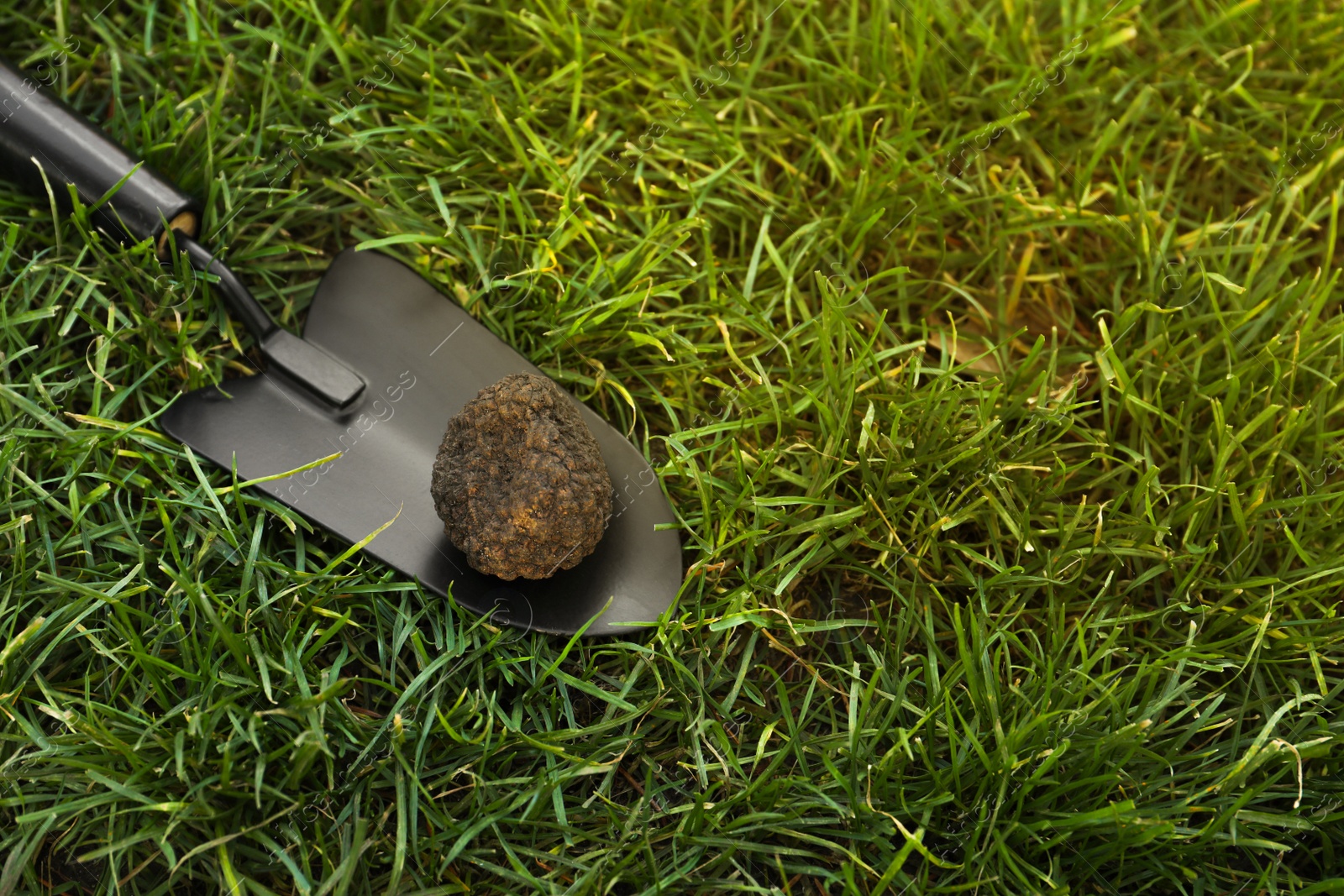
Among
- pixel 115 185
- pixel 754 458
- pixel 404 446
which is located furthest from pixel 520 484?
pixel 115 185

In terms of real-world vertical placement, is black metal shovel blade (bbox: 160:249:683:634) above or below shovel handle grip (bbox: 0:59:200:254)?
below

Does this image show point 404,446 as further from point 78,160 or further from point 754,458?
point 78,160

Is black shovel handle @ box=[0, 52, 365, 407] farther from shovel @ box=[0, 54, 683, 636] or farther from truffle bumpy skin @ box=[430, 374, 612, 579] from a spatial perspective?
truffle bumpy skin @ box=[430, 374, 612, 579]

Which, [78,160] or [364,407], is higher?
[78,160]

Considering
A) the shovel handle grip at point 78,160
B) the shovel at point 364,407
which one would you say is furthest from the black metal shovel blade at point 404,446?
the shovel handle grip at point 78,160

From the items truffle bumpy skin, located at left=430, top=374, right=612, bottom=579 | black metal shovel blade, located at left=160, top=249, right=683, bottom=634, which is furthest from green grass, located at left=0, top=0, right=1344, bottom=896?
truffle bumpy skin, located at left=430, top=374, right=612, bottom=579

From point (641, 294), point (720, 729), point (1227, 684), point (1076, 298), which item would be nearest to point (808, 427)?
point (641, 294)

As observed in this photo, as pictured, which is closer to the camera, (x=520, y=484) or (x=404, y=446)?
(x=520, y=484)

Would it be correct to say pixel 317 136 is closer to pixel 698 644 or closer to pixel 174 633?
pixel 174 633
